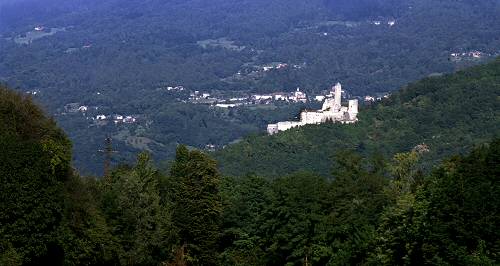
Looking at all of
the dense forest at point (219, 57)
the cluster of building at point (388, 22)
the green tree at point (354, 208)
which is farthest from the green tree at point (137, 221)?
the cluster of building at point (388, 22)

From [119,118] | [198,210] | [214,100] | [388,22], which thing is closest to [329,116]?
[198,210]

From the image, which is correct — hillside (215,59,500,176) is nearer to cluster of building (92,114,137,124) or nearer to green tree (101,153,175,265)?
green tree (101,153,175,265)

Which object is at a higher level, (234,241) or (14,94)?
(14,94)

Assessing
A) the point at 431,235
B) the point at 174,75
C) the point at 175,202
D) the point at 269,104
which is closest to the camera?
the point at 431,235

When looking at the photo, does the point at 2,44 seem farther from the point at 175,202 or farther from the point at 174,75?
the point at 175,202

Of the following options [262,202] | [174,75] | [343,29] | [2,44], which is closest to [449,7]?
[343,29]

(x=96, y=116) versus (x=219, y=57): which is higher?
(x=96, y=116)

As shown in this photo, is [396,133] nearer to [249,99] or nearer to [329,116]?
[329,116]
